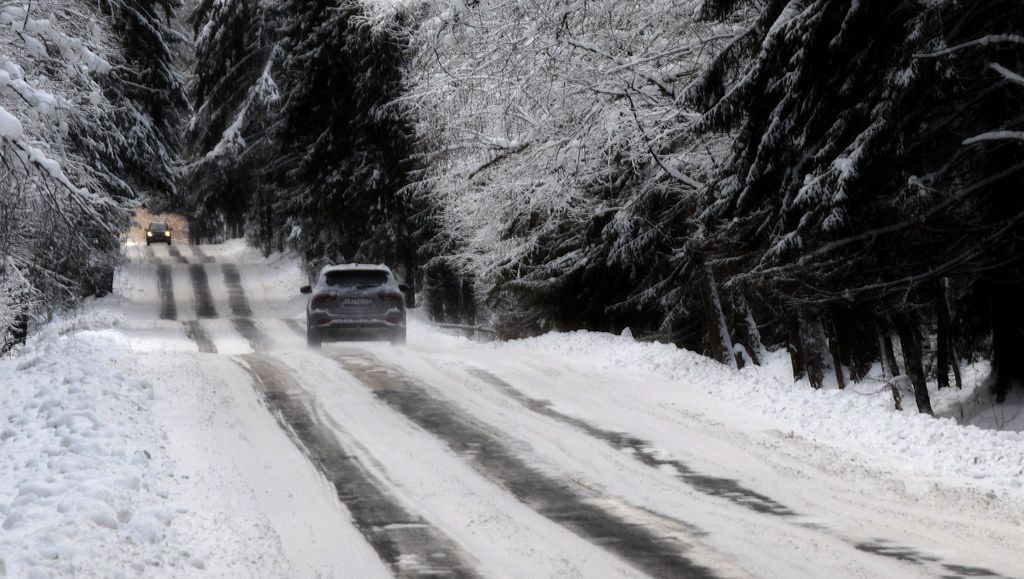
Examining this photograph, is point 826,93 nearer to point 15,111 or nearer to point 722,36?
point 722,36

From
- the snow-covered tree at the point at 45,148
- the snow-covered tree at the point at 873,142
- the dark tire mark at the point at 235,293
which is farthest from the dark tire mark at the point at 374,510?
the dark tire mark at the point at 235,293

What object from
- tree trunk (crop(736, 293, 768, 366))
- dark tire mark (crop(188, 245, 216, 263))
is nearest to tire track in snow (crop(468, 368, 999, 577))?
tree trunk (crop(736, 293, 768, 366))

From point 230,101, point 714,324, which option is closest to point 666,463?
point 714,324

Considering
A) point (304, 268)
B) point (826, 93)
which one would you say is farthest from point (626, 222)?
point (304, 268)

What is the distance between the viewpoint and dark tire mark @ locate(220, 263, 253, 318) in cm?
4234

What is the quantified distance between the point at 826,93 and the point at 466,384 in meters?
6.49

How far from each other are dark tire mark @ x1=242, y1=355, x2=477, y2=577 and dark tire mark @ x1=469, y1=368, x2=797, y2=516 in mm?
2475

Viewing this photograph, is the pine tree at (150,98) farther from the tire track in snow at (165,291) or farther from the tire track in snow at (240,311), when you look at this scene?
the tire track in snow at (165,291)

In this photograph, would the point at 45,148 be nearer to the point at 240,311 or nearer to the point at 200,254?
the point at 240,311

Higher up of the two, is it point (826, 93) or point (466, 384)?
point (826, 93)

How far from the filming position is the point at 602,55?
15266mm

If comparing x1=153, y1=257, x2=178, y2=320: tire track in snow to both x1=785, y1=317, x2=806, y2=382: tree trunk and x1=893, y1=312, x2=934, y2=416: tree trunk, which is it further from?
x1=893, y1=312, x2=934, y2=416: tree trunk

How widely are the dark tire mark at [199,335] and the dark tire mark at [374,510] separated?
1658 centimetres

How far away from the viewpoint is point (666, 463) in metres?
9.62
